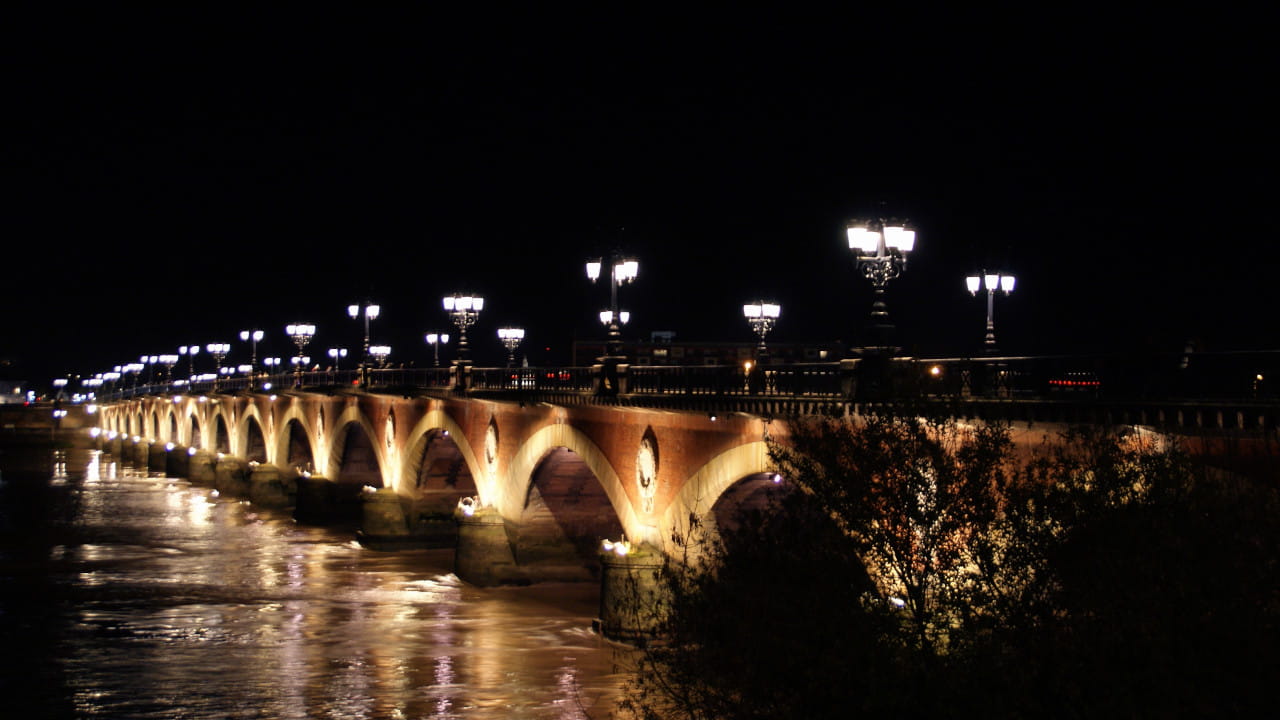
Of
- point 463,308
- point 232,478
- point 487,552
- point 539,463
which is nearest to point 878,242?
point 539,463

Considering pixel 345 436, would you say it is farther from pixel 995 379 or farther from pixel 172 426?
pixel 172 426

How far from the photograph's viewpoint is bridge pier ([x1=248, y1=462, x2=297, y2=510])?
2539 inches

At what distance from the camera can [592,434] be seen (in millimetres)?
29391

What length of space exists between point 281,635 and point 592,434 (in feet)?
26.3

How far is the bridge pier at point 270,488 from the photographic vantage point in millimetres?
64500

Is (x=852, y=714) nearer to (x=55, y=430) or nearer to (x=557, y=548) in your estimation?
(x=557, y=548)

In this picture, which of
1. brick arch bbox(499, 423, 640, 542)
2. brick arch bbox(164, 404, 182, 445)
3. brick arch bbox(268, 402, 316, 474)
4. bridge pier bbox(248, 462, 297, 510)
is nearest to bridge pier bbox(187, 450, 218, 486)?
brick arch bbox(268, 402, 316, 474)

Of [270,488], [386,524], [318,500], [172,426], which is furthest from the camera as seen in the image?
[172,426]

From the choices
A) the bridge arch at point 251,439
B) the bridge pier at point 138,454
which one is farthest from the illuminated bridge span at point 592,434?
the bridge pier at point 138,454

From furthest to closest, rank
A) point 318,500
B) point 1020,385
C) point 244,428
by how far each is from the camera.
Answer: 1. point 244,428
2. point 318,500
3. point 1020,385

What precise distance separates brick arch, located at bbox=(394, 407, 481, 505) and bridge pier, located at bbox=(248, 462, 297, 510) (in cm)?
2043

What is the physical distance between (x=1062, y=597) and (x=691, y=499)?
40.5 ft

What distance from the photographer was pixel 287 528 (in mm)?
54250

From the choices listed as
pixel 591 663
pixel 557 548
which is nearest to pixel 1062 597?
pixel 591 663
